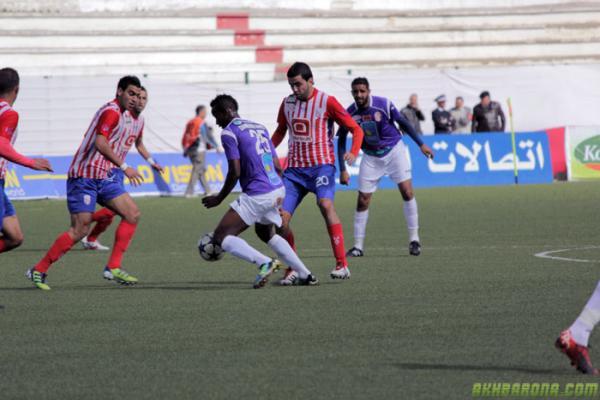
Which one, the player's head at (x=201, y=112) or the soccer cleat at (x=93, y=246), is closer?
the soccer cleat at (x=93, y=246)

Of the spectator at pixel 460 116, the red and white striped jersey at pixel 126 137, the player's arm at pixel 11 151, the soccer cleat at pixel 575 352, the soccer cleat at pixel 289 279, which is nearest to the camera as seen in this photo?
the soccer cleat at pixel 575 352

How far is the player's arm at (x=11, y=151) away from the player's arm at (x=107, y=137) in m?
1.41

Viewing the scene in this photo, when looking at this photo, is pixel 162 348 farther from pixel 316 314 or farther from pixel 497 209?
pixel 497 209

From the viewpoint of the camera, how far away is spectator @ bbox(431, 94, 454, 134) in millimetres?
31797

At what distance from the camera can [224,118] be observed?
1120 cm

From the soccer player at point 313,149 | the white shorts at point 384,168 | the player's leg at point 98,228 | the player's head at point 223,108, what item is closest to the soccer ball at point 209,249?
the player's head at point 223,108

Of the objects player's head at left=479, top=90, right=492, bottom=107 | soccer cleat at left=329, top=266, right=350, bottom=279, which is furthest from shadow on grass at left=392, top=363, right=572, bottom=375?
player's head at left=479, top=90, right=492, bottom=107

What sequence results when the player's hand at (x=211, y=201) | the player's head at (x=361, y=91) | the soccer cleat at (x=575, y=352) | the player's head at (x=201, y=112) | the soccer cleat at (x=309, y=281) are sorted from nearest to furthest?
1. the soccer cleat at (x=575, y=352)
2. the player's hand at (x=211, y=201)
3. the soccer cleat at (x=309, y=281)
4. the player's head at (x=361, y=91)
5. the player's head at (x=201, y=112)

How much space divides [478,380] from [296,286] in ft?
16.7

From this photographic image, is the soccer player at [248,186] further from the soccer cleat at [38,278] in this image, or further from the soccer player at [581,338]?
the soccer player at [581,338]

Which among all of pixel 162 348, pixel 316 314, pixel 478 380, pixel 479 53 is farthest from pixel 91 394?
pixel 479 53

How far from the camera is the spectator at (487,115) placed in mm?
31969

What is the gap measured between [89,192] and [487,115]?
20.7m

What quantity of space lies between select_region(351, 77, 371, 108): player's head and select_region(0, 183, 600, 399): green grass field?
182cm
